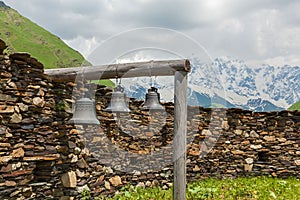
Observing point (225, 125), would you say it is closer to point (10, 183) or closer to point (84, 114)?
point (84, 114)

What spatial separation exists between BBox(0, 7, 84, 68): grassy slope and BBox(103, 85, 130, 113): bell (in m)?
92.2

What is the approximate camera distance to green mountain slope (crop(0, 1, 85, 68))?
101 m

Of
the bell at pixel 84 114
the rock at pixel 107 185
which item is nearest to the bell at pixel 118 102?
the bell at pixel 84 114

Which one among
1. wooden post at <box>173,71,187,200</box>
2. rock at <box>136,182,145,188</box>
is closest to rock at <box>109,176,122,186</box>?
rock at <box>136,182,145,188</box>

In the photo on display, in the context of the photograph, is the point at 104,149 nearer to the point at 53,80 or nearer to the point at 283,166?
the point at 53,80

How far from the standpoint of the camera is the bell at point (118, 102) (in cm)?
594

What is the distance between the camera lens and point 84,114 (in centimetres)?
534

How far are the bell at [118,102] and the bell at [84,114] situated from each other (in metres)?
0.59

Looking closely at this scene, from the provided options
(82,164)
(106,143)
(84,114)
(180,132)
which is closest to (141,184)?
(106,143)

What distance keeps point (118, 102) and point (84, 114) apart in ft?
2.78

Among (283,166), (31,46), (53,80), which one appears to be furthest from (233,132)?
(31,46)

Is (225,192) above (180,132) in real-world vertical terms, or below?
below

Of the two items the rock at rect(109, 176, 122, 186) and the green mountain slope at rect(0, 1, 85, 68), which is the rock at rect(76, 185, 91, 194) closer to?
the rock at rect(109, 176, 122, 186)

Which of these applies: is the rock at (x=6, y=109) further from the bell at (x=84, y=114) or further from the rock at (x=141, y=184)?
the rock at (x=141, y=184)
